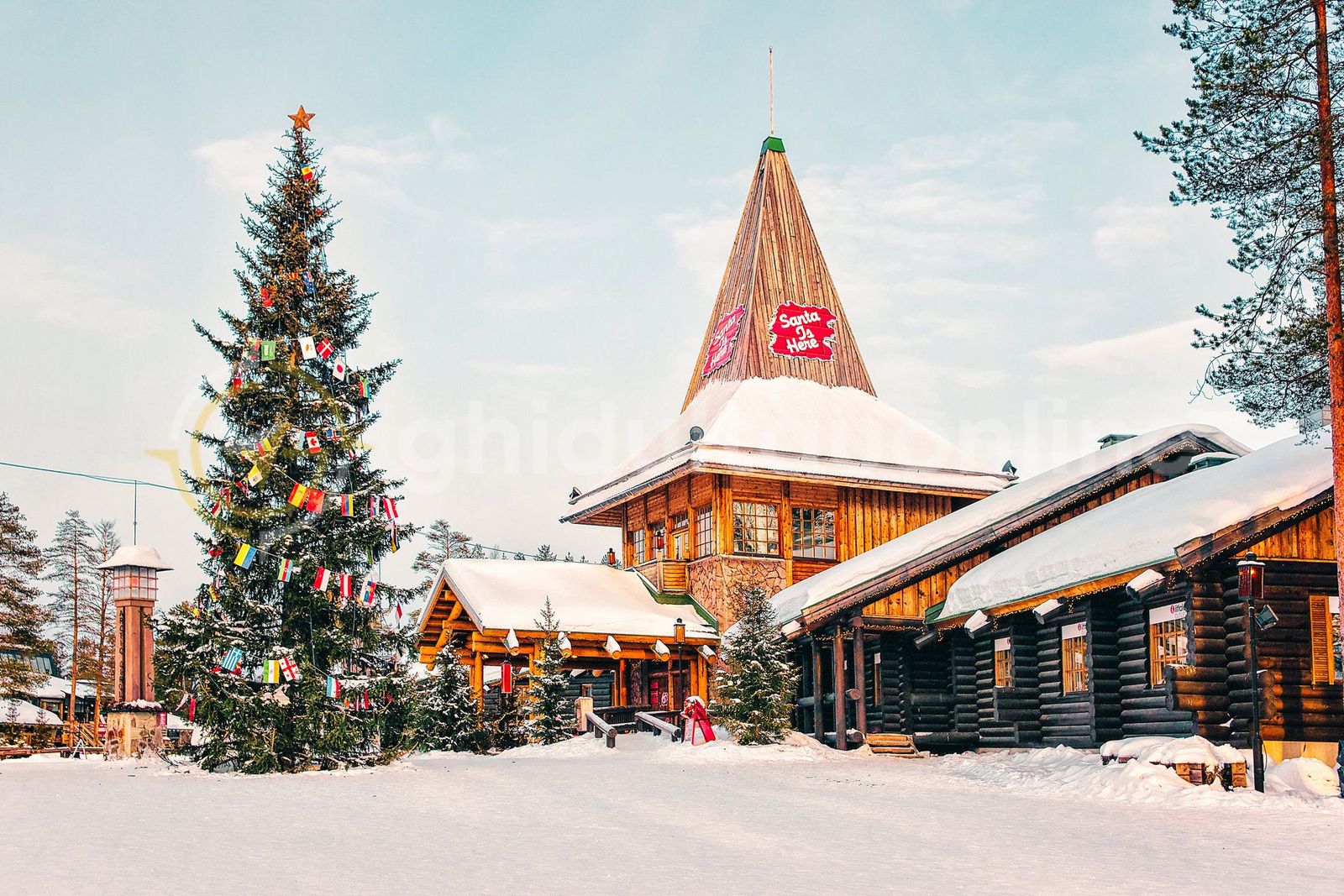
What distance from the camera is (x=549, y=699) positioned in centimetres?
2984

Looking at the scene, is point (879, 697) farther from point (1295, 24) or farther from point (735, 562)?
point (1295, 24)

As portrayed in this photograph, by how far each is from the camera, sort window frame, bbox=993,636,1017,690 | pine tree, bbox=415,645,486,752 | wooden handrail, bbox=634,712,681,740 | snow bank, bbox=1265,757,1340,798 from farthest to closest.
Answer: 1. pine tree, bbox=415,645,486,752
2. wooden handrail, bbox=634,712,681,740
3. window frame, bbox=993,636,1017,690
4. snow bank, bbox=1265,757,1340,798

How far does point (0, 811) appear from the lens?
16.9 meters

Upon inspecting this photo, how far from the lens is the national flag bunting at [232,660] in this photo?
74.0 ft

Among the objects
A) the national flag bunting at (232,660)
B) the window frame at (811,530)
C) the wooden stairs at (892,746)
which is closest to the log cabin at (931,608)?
the wooden stairs at (892,746)

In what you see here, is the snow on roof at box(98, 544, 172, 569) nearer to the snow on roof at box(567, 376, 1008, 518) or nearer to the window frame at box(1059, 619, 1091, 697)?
the snow on roof at box(567, 376, 1008, 518)

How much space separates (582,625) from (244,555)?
35.6 ft

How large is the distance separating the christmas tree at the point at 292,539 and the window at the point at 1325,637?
14.6m

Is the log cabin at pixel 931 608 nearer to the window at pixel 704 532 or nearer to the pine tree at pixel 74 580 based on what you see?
the window at pixel 704 532

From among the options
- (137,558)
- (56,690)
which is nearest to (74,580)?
(56,690)

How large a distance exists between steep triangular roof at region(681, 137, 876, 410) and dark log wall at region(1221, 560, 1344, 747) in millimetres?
19655

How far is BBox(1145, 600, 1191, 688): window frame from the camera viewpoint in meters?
21.3

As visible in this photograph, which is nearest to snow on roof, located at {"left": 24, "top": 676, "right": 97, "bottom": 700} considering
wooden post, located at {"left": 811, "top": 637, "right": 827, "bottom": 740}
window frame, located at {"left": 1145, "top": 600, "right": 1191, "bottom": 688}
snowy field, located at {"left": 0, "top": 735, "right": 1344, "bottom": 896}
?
wooden post, located at {"left": 811, "top": 637, "right": 827, "bottom": 740}

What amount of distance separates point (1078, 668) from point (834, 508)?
13053 mm
